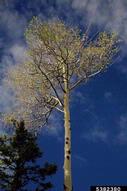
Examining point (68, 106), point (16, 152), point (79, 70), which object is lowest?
point (16, 152)

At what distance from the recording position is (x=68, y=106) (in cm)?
2945

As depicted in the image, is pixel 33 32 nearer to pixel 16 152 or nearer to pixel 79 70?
pixel 79 70

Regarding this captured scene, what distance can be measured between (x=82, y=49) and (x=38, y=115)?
5169mm

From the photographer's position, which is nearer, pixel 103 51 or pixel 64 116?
pixel 64 116

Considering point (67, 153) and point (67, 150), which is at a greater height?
point (67, 150)

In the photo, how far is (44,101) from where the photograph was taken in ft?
106

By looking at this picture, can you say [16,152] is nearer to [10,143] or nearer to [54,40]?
[10,143]

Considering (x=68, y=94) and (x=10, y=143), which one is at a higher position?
(x=68, y=94)

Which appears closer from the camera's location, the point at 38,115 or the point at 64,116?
the point at 64,116

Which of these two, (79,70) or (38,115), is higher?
(79,70)

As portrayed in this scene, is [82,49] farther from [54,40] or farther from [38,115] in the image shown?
[38,115]

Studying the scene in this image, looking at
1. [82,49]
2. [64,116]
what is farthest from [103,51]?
[64,116]

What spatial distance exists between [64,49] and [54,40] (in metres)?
0.87

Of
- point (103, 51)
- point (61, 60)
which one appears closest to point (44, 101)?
point (61, 60)
